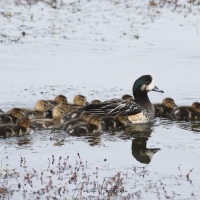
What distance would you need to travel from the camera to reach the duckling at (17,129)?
12742 mm

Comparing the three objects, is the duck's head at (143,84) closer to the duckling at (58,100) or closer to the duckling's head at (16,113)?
the duckling at (58,100)

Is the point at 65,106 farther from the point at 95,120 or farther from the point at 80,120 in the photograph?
the point at 95,120

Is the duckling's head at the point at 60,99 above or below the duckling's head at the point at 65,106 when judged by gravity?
above

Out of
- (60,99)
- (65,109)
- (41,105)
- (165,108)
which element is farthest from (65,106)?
(165,108)

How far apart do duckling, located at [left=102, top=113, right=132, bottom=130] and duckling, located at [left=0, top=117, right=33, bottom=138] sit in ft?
4.82

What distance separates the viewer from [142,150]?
1241 cm

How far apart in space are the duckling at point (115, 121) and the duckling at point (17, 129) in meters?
1.47

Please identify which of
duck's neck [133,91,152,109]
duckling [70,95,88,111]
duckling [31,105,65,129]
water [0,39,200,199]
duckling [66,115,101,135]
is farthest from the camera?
duckling [70,95,88,111]

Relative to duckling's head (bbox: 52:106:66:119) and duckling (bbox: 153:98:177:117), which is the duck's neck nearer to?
duckling (bbox: 153:98:177:117)

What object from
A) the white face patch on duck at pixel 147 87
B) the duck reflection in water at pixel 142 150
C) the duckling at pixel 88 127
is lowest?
the duck reflection in water at pixel 142 150

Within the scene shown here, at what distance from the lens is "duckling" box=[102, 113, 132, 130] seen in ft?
45.6

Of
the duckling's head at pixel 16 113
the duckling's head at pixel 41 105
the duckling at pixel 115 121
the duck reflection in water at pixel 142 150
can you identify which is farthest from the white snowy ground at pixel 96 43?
the duck reflection in water at pixel 142 150

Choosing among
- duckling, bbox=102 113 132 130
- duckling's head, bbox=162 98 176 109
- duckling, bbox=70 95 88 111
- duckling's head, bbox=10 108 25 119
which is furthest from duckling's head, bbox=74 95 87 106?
duckling's head, bbox=10 108 25 119

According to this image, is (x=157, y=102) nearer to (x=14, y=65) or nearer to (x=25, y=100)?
(x=25, y=100)
